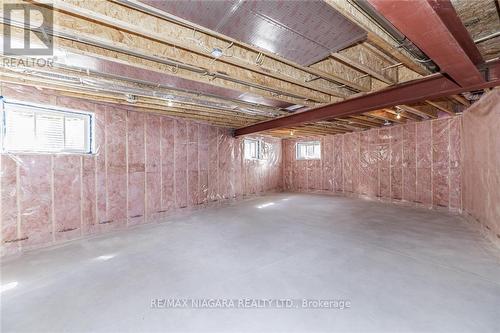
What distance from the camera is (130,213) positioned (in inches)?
174

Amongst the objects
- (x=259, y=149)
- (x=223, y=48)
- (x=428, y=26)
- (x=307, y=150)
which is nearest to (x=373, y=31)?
(x=428, y=26)

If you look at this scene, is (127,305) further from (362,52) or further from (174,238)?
(362,52)

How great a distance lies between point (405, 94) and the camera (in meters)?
3.03

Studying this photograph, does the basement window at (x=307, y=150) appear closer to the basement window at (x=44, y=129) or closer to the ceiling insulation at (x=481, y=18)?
the ceiling insulation at (x=481, y=18)

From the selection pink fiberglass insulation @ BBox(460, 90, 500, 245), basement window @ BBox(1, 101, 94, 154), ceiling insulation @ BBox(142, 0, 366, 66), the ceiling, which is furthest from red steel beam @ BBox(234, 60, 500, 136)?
basement window @ BBox(1, 101, 94, 154)

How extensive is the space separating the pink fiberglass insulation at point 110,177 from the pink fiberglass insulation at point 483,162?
5.55 metres

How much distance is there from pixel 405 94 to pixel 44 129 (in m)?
5.56

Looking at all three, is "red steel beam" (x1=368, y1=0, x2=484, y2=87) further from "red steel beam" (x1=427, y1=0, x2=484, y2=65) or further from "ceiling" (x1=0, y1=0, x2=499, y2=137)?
"ceiling" (x1=0, y1=0, x2=499, y2=137)

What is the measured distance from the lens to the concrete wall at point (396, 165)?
5215 mm

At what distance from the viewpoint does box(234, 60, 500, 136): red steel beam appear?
2.45 metres

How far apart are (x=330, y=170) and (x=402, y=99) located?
210 inches

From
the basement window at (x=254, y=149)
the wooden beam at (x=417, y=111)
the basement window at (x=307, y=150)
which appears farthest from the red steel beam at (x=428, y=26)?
the basement window at (x=307, y=150)

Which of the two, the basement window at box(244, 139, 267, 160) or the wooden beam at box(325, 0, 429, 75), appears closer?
the wooden beam at box(325, 0, 429, 75)

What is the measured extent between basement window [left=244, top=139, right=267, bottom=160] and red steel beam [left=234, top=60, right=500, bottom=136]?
3400mm
